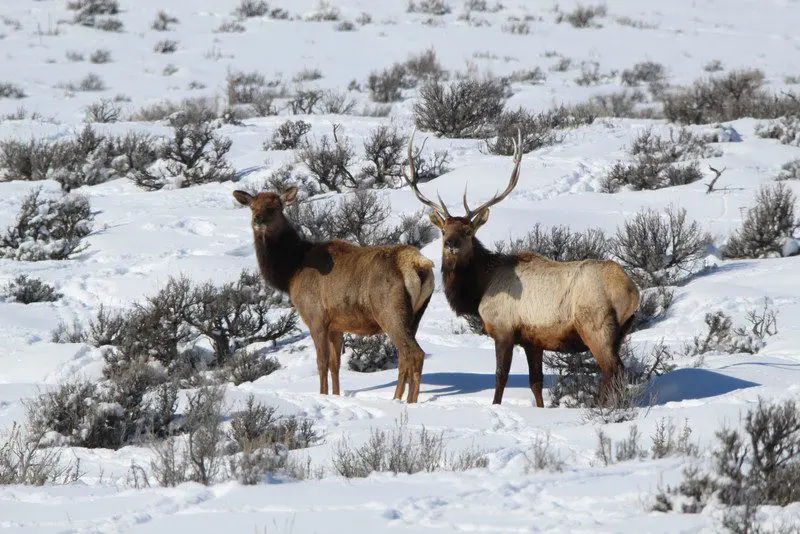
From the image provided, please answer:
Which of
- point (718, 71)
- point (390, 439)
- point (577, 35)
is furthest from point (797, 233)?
point (577, 35)

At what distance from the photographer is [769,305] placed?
11281 mm

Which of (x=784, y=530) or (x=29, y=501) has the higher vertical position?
(x=784, y=530)

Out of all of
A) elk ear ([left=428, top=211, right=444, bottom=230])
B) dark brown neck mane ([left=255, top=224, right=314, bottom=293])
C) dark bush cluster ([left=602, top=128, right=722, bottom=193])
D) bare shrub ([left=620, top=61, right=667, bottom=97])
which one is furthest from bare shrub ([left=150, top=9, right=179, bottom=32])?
elk ear ([left=428, top=211, right=444, bottom=230])

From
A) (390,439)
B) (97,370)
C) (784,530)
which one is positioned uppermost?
(784,530)

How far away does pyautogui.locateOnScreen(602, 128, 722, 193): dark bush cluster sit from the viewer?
53.0 ft

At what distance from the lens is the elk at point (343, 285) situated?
29.4 feet

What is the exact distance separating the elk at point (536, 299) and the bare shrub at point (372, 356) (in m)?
2.30

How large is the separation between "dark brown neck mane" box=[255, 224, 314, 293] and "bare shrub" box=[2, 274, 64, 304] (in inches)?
156

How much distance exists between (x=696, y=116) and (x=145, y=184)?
1094cm

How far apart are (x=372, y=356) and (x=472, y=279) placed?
258 cm

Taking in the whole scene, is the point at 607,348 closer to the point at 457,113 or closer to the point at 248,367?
the point at 248,367

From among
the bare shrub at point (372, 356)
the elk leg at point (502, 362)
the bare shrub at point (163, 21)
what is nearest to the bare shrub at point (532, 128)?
the bare shrub at point (372, 356)

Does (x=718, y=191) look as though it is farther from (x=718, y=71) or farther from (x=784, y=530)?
(x=718, y=71)

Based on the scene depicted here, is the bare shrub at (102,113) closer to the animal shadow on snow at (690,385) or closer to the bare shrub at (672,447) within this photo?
the animal shadow on snow at (690,385)
